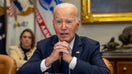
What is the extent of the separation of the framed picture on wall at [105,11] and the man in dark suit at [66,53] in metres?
2.53

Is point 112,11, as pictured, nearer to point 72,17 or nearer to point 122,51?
point 122,51

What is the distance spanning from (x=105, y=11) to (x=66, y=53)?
2.91m

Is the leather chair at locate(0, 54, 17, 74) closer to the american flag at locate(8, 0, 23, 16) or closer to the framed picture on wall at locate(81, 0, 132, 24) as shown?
the framed picture on wall at locate(81, 0, 132, 24)

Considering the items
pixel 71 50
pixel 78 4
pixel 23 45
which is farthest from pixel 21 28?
pixel 71 50

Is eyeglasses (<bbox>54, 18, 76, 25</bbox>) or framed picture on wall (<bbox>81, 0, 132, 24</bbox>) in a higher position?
eyeglasses (<bbox>54, 18, 76, 25</bbox>)

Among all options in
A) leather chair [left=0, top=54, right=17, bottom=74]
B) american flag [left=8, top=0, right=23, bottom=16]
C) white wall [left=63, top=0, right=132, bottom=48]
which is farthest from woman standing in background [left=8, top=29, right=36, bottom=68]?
leather chair [left=0, top=54, right=17, bottom=74]

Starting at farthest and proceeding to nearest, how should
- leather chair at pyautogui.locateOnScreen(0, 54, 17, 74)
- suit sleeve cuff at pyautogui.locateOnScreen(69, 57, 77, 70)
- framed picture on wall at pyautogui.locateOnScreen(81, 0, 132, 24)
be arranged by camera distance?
1. framed picture on wall at pyautogui.locateOnScreen(81, 0, 132, 24)
2. leather chair at pyautogui.locateOnScreen(0, 54, 17, 74)
3. suit sleeve cuff at pyautogui.locateOnScreen(69, 57, 77, 70)

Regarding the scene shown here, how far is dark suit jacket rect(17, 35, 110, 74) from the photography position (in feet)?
5.72

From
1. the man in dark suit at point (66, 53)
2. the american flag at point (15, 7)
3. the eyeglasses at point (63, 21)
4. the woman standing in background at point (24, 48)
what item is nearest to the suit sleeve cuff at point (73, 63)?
the man in dark suit at point (66, 53)

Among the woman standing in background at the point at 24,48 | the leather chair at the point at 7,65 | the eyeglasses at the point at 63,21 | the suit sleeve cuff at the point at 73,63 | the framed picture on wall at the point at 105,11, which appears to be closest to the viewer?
the suit sleeve cuff at the point at 73,63

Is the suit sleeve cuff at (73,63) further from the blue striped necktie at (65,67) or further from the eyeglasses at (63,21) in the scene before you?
the eyeglasses at (63,21)

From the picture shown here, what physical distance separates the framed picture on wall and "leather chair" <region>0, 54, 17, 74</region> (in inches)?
101

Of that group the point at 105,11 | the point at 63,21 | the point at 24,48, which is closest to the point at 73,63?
the point at 63,21

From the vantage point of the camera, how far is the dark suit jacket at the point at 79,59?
1.74m
